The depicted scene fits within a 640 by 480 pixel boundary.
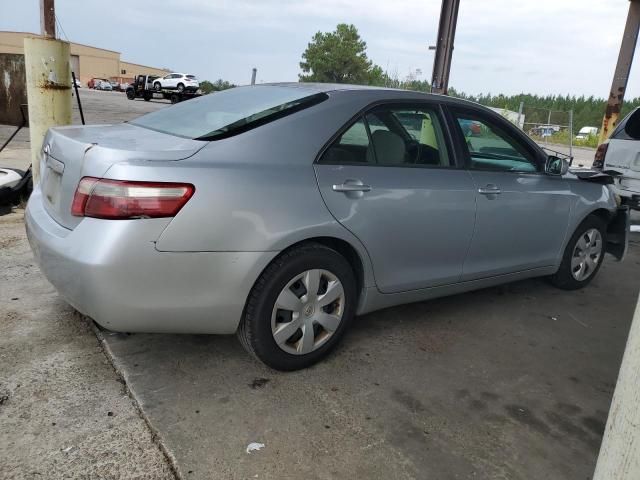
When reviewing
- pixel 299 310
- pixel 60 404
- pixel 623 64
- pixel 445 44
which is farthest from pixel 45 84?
pixel 623 64

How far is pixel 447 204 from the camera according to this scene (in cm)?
329

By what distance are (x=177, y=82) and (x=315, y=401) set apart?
3850cm

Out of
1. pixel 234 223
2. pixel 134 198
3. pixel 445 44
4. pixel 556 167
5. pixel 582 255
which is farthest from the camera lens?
pixel 445 44

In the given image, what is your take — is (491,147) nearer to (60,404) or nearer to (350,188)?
(350,188)

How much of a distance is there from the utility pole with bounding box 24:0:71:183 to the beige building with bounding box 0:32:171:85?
75.0 meters

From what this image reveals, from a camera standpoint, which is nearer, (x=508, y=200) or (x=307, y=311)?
(x=307, y=311)

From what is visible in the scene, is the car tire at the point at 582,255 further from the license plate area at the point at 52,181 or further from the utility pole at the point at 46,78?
the utility pole at the point at 46,78

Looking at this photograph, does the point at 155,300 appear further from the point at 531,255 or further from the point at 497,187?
the point at 531,255

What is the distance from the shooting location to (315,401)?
2691 millimetres

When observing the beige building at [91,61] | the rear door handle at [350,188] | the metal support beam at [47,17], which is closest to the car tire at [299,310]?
the rear door handle at [350,188]

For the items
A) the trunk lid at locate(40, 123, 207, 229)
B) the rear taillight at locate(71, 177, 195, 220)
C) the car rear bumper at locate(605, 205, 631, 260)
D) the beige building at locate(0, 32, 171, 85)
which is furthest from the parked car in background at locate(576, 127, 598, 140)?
the beige building at locate(0, 32, 171, 85)

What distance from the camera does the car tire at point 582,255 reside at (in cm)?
439

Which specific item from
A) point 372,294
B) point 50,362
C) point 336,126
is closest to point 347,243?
point 372,294

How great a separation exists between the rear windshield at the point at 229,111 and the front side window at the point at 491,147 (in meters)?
1.12
